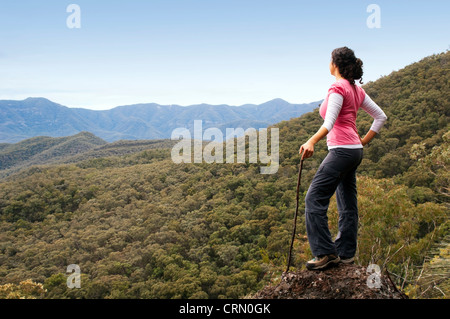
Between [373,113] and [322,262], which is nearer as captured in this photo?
[322,262]

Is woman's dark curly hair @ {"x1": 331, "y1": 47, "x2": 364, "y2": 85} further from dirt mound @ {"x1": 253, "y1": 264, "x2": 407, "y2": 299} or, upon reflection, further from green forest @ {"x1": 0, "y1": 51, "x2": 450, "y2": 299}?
green forest @ {"x1": 0, "y1": 51, "x2": 450, "y2": 299}

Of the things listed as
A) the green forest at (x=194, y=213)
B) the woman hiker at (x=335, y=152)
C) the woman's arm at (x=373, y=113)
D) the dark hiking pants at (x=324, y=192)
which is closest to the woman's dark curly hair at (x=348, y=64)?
the woman hiker at (x=335, y=152)

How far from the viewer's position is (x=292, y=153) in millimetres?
29500

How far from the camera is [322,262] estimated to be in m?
2.42

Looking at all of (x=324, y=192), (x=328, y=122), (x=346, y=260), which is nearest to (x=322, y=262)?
(x=346, y=260)

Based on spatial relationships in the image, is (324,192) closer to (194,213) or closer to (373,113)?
(373,113)

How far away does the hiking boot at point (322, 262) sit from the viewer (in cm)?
242

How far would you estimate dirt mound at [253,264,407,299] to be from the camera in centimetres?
228

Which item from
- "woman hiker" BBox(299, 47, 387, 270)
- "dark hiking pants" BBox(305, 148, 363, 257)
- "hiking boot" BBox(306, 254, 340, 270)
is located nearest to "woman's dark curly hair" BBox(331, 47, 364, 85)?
"woman hiker" BBox(299, 47, 387, 270)

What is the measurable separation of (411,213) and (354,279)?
5.09 m

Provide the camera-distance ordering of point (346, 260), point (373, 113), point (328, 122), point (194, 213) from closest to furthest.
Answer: point (328, 122) < point (346, 260) < point (373, 113) < point (194, 213)

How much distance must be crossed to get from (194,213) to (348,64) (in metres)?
25.0

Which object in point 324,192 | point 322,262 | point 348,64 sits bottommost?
point 322,262
